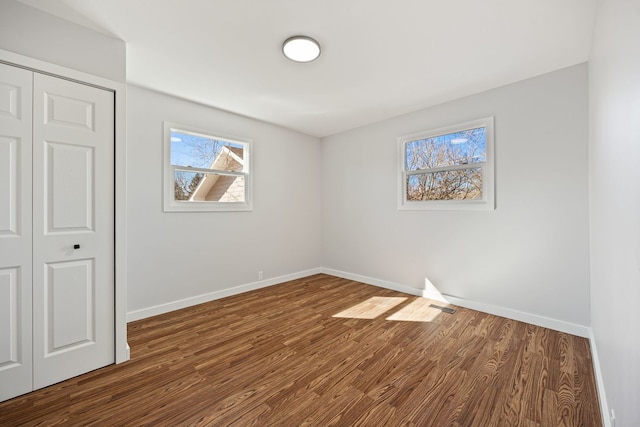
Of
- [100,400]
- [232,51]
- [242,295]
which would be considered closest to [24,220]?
[100,400]

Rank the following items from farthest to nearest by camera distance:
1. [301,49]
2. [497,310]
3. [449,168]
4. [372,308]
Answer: [449,168] < [372,308] < [497,310] < [301,49]

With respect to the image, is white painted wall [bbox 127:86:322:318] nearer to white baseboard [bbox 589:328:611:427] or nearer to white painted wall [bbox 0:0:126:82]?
white painted wall [bbox 0:0:126:82]

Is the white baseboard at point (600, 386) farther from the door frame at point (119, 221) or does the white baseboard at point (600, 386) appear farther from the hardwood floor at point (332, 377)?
the door frame at point (119, 221)

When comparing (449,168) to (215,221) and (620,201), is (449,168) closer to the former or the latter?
(620,201)

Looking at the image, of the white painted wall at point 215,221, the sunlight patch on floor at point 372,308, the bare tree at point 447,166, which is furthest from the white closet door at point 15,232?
the bare tree at point 447,166

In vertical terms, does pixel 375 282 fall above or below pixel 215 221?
below

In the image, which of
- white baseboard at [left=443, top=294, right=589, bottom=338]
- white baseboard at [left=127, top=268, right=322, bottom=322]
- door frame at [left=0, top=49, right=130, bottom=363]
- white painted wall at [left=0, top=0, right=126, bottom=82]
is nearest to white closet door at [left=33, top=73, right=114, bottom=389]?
door frame at [left=0, top=49, right=130, bottom=363]

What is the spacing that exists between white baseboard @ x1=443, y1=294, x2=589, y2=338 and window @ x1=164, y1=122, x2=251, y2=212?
324 centimetres

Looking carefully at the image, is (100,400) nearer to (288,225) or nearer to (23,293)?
(23,293)

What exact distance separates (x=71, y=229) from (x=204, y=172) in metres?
1.80

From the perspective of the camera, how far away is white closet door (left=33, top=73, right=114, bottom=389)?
1.87 m

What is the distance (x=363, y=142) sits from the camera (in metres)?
4.43

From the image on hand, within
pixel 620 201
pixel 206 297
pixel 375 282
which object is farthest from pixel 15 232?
pixel 375 282

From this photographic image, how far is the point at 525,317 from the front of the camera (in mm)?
2836
